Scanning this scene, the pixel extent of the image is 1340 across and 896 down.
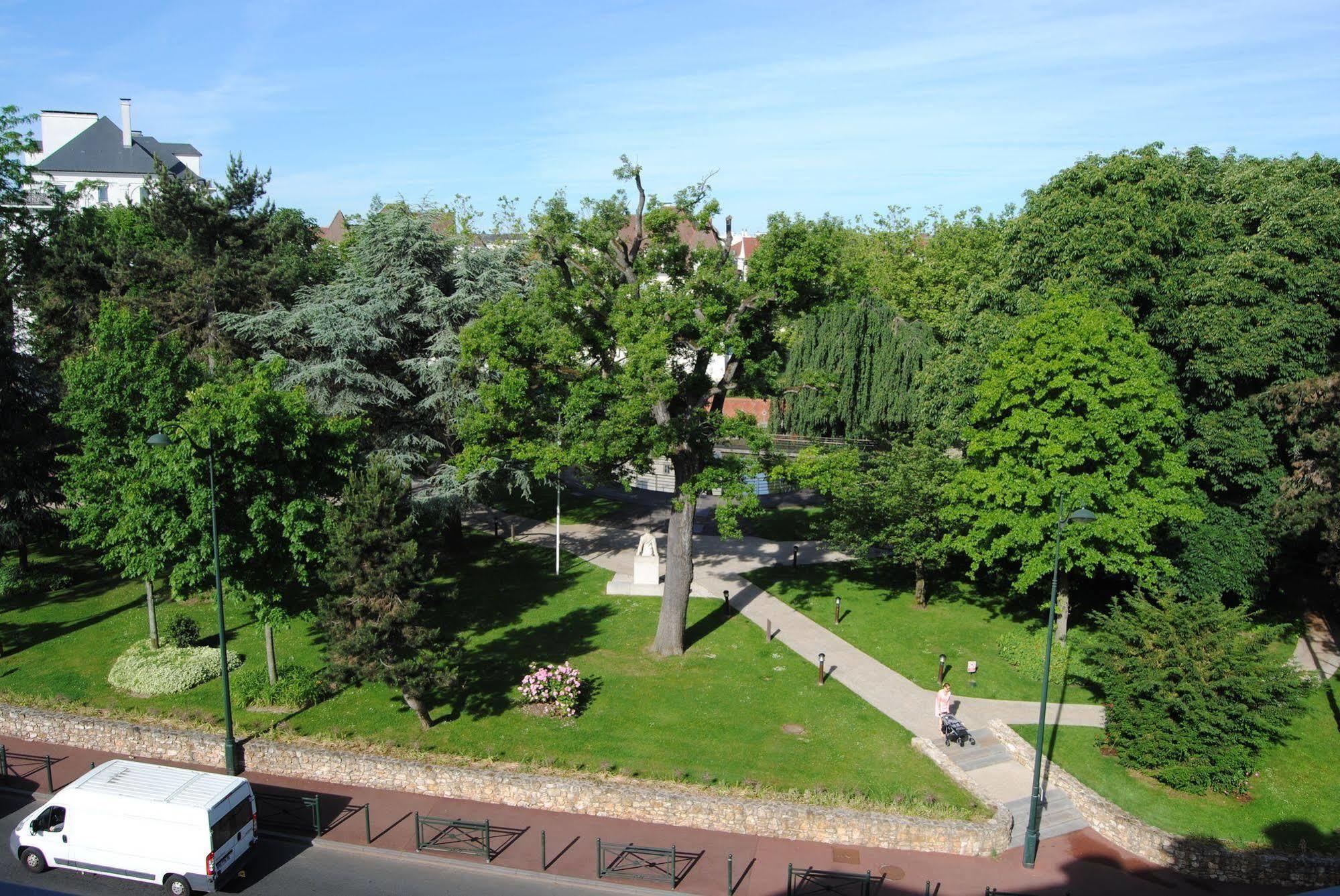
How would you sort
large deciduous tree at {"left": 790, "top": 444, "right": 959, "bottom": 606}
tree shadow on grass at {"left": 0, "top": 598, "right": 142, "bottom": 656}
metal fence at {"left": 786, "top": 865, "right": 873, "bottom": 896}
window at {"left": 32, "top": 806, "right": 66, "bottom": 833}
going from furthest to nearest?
large deciduous tree at {"left": 790, "top": 444, "right": 959, "bottom": 606}, tree shadow on grass at {"left": 0, "top": 598, "right": 142, "bottom": 656}, window at {"left": 32, "top": 806, "right": 66, "bottom": 833}, metal fence at {"left": 786, "top": 865, "right": 873, "bottom": 896}

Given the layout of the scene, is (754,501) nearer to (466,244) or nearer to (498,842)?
(498,842)

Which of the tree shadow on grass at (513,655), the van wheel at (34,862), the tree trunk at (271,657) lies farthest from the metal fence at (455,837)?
the tree trunk at (271,657)

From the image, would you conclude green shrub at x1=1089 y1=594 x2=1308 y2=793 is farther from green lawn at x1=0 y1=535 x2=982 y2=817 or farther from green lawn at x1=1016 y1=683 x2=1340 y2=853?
green lawn at x1=0 y1=535 x2=982 y2=817

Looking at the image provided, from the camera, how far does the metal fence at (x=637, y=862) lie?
15.4 m

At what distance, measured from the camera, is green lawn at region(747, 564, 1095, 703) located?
2328 centimetres

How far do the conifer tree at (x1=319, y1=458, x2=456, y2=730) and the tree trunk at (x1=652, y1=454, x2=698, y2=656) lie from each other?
703 cm

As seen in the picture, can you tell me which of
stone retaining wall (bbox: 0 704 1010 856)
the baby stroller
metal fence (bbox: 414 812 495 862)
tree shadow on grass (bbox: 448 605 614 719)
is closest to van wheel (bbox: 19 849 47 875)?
stone retaining wall (bbox: 0 704 1010 856)

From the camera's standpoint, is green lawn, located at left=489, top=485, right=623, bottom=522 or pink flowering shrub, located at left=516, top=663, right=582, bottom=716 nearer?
pink flowering shrub, located at left=516, top=663, right=582, bottom=716

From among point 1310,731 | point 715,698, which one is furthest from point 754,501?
point 1310,731

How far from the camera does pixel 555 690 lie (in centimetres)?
2095

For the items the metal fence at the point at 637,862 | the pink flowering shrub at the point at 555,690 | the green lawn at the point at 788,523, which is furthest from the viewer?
the green lawn at the point at 788,523

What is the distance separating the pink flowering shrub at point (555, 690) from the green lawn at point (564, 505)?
55.8 feet

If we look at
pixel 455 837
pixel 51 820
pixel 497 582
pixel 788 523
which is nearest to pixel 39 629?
pixel 497 582

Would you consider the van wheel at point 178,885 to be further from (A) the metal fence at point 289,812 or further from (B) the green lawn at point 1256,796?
(B) the green lawn at point 1256,796
